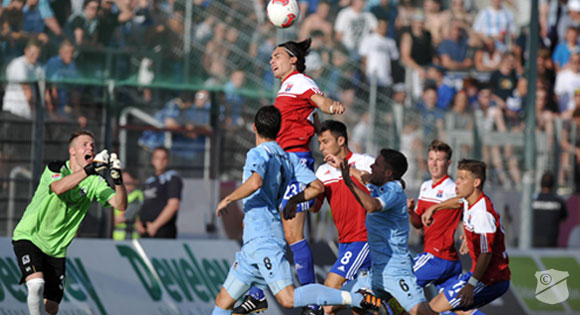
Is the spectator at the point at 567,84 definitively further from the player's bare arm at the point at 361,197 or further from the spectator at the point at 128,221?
the player's bare arm at the point at 361,197

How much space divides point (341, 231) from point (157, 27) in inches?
251

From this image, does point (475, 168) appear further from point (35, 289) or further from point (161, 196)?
point (161, 196)

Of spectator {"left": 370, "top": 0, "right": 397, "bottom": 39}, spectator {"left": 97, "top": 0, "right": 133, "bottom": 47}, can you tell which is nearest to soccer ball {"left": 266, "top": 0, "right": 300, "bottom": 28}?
spectator {"left": 97, "top": 0, "right": 133, "bottom": 47}

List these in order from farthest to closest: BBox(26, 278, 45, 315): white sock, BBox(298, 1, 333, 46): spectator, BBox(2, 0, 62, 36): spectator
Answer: BBox(298, 1, 333, 46): spectator
BBox(2, 0, 62, 36): spectator
BBox(26, 278, 45, 315): white sock

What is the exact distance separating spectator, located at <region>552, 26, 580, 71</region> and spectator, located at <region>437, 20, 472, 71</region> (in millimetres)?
2055

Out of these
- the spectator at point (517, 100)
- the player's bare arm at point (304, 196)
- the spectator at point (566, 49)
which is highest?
the spectator at point (566, 49)

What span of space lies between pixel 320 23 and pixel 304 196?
1018 centimetres

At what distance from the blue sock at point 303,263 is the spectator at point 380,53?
9029 mm

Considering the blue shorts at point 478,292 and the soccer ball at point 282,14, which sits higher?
the soccer ball at point 282,14

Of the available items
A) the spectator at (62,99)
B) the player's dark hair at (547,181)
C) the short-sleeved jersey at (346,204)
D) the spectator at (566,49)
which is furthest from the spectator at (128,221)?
the spectator at (566,49)

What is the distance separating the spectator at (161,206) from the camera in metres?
12.5

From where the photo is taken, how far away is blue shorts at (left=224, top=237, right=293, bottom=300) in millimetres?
8086

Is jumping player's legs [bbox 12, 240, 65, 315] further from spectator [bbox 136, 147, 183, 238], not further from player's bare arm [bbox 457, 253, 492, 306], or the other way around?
player's bare arm [bbox 457, 253, 492, 306]

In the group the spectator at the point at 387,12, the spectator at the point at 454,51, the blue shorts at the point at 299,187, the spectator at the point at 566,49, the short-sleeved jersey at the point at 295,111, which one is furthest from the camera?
the spectator at the point at 566,49
